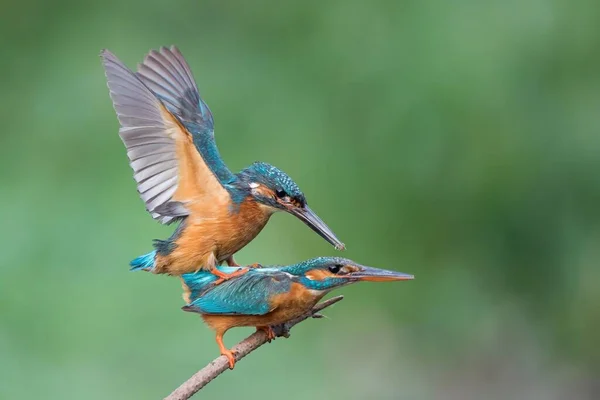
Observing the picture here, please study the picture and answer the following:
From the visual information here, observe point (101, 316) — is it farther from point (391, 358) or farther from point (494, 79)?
point (494, 79)

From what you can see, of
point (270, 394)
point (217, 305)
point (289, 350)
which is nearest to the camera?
point (217, 305)

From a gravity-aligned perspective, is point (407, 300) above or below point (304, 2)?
below

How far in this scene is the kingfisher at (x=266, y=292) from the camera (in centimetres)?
244

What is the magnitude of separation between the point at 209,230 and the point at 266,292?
23cm

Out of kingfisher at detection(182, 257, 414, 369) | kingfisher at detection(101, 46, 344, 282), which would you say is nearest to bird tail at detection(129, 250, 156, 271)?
kingfisher at detection(101, 46, 344, 282)

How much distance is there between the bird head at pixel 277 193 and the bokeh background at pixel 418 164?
3.50m

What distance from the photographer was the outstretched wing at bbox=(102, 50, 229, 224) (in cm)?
243

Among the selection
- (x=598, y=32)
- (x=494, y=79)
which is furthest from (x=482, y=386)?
(x=598, y=32)

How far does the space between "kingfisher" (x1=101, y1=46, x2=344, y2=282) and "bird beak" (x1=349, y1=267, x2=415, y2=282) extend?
16 centimetres

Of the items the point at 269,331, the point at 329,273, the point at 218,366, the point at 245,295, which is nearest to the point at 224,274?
the point at 245,295

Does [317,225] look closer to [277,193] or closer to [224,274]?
[277,193]

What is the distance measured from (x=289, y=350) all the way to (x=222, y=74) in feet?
6.47

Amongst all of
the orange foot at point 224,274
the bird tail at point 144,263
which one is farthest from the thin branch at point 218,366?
the bird tail at point 144,263

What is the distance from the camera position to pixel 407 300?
6617 mm
